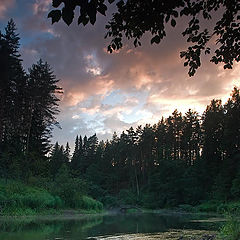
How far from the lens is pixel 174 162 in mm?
55219

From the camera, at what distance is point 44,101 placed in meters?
36.7

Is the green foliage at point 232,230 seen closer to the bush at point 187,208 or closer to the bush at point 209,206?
the bush at point 209,206

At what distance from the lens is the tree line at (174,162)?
163 ft

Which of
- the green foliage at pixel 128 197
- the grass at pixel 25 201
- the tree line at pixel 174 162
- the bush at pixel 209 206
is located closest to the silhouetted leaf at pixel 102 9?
the grass at pixel 25 201

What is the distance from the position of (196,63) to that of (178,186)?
49.5 metres

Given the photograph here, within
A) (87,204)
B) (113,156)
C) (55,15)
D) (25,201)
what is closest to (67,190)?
(87,204)

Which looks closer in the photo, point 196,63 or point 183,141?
point 196,63

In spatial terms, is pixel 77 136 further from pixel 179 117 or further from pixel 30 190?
pixel 30 190

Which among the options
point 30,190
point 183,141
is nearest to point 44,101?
point 30,190

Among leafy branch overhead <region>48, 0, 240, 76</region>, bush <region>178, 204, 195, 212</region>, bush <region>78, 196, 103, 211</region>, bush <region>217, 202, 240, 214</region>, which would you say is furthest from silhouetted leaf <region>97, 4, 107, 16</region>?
bush <region>178, 204, 195, 212</region>

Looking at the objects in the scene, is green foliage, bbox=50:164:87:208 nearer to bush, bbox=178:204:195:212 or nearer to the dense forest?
the dense forest

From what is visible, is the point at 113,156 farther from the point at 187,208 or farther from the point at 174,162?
the point at 187,208

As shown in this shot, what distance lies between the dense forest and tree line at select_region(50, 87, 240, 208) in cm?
15

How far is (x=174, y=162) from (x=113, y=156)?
2947 cm
